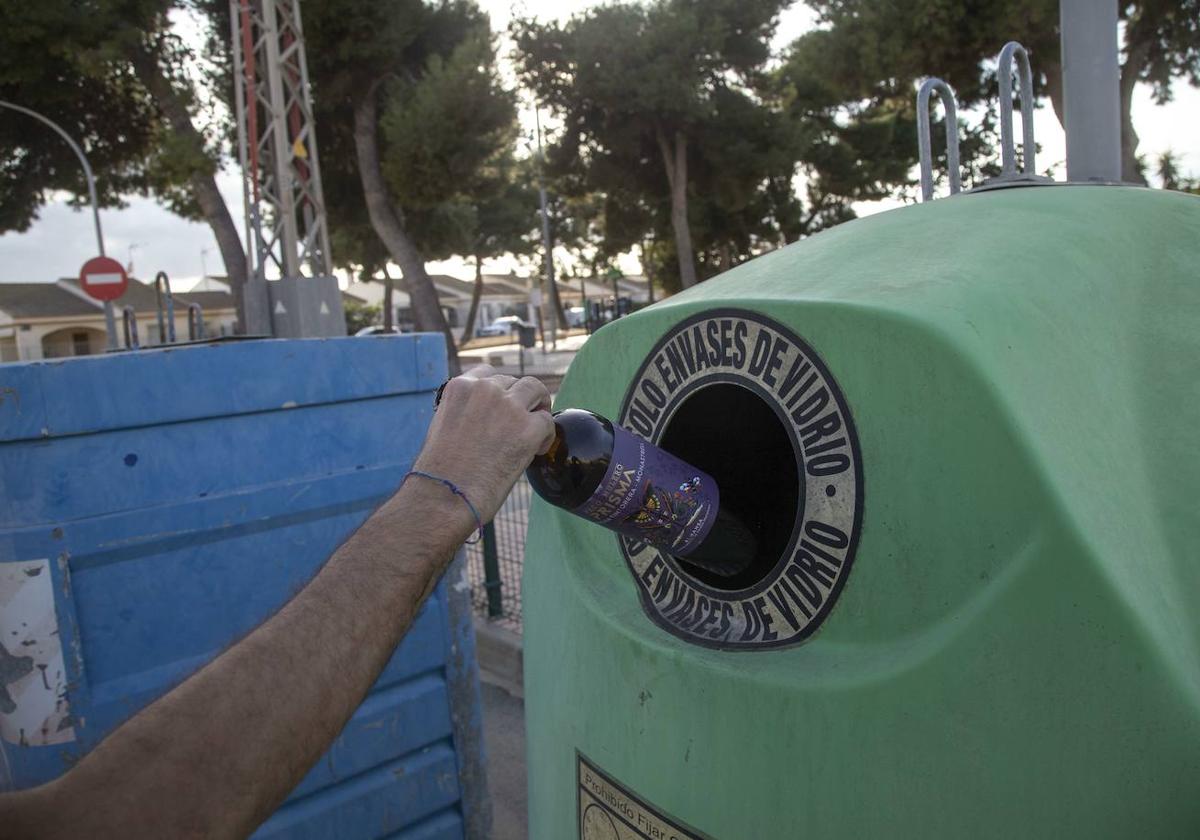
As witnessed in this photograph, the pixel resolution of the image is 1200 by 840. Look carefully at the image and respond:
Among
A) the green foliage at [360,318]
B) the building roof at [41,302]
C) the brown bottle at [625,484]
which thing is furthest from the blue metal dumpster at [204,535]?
the building roof at [41,302]

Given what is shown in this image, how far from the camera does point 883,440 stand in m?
1.08

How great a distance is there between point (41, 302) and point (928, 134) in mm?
61377

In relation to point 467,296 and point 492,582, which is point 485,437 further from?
point 467,296

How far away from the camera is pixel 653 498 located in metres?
1.30

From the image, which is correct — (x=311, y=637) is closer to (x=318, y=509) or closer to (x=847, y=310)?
(x=847, y=310)

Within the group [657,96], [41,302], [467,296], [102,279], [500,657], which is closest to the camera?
[500,657]

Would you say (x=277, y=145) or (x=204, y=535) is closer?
(x=204, y=535)

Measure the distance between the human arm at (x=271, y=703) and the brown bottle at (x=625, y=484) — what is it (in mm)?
200

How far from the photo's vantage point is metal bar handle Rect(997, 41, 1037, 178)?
1.68m

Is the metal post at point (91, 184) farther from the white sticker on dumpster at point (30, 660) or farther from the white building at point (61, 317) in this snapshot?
the white building at point (61, 317)

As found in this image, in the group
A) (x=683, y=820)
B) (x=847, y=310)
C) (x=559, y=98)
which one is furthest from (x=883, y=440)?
(x=559, y=98)

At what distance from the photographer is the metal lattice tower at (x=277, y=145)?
421 inches

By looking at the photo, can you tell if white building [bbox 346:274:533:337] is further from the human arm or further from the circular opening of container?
the human arm

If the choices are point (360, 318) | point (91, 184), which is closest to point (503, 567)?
point (91, 184)
